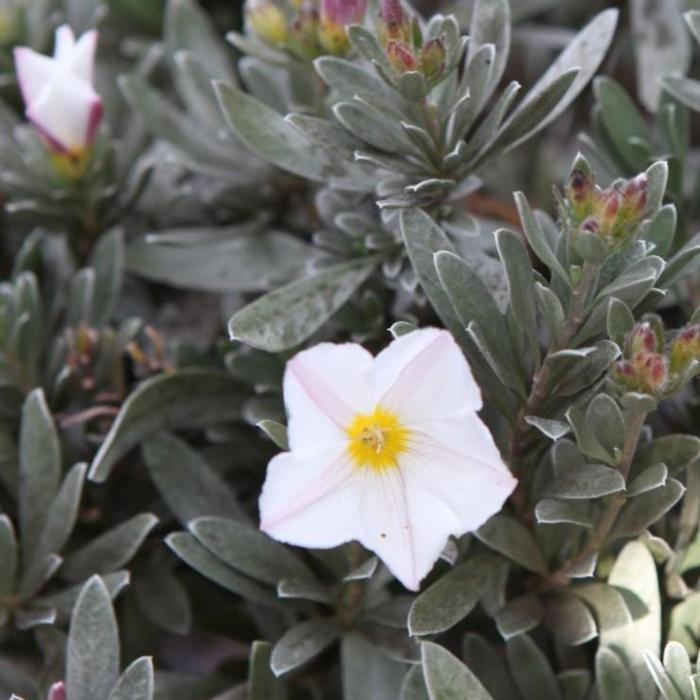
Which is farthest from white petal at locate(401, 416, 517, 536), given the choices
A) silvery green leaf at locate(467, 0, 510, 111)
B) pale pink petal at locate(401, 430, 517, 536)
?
silvery green leaf at locate(467, 0, 510, 111)

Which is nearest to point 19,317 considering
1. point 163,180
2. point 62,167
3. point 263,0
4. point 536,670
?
point 62,167

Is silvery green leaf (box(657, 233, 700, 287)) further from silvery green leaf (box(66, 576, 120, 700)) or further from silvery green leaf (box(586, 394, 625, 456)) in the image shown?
silvery green leaf (box(66, 576, 120, 700))

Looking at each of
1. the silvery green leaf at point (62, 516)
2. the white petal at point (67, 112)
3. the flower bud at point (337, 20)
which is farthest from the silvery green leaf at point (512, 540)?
the white petal at point (67, 112)

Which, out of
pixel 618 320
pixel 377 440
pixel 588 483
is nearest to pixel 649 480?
pixel 588 483

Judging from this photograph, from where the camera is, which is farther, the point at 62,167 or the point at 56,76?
the point at 62,167

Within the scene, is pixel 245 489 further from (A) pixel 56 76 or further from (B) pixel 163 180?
(A) pixel 56 76

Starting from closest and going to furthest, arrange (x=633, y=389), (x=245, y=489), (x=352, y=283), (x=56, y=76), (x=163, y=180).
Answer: (x=633, y=389), (x=352, y=283), (x=56, y=76), (x=245, y=489), (x=163, y=180)
